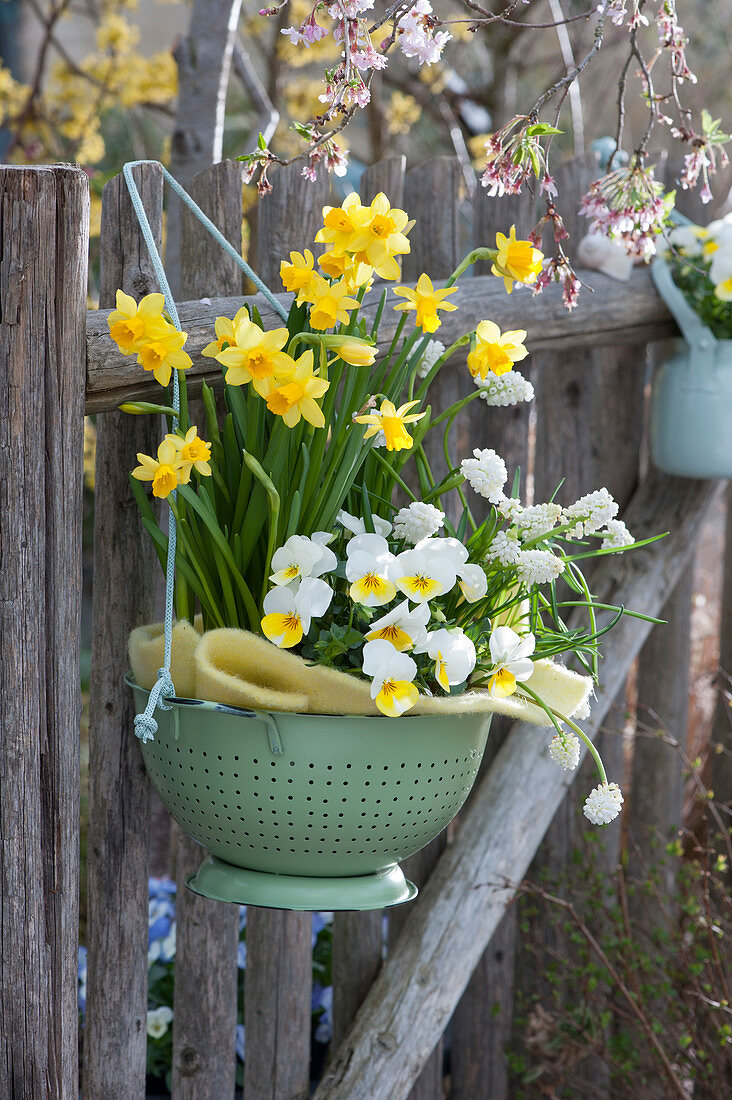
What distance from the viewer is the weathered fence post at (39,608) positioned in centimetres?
91

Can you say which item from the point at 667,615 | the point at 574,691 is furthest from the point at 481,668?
the point at 667,615

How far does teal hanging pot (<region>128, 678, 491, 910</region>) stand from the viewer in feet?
3.00

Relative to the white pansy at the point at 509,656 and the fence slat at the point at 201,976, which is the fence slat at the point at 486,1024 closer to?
the fence slat at the point at 201,976

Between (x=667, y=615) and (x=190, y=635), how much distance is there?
1321 millimetres

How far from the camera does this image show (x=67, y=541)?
3.16 feet

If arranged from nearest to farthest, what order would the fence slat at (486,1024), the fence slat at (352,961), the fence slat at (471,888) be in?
1. the fence slat at (471,888)
2. the fence slat at (352,961)
3. the fence slat at (486,1024)

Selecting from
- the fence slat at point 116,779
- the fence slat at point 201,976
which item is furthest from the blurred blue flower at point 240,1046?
the fence slat at point 116,779

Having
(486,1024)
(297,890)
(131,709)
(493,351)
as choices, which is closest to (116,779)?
(131,709)

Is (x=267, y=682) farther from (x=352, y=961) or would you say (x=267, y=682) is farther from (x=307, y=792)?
(x=352, y=961)

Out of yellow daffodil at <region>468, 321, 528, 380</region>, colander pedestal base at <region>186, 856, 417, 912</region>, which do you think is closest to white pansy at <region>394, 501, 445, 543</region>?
yellow daffodil at <region>468, 321, 528, 380</region>

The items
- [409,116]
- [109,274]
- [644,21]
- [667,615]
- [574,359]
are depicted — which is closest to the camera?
[644,21]

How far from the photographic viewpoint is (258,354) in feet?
2.73

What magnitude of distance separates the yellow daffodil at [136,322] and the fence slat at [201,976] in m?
0.39

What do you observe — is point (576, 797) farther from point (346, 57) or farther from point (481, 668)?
point (346, 57)
